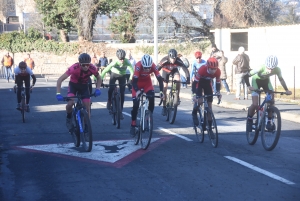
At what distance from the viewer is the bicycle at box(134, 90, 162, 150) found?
10.7 metres

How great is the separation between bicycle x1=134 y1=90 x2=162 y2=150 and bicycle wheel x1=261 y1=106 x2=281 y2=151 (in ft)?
A: 7.20

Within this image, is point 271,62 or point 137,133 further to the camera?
point 137,133

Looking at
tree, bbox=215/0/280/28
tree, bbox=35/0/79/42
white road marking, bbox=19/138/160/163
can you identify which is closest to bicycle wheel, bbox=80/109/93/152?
white road marking, bbox=19/138/160/163

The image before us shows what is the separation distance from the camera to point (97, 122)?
15.6 metres

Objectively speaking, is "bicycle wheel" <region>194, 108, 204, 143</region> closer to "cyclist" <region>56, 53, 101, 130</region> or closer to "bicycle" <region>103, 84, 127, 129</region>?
"cyclist" <region>56, 53, 101, 130</region>

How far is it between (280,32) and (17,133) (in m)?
17.6

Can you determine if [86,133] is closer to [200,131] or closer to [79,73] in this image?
[79,73]

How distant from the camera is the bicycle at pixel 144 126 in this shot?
10734 millimetres

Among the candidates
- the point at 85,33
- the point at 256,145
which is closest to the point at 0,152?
the point at 256,145

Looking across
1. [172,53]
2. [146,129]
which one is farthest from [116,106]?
[146,129]

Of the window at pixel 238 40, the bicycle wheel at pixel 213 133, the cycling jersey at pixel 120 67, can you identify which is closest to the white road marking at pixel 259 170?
the bicycle wheel at pixel 213 133

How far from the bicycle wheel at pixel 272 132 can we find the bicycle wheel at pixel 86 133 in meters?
3.32

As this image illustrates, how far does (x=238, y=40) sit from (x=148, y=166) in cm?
2144

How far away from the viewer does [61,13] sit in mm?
52250
